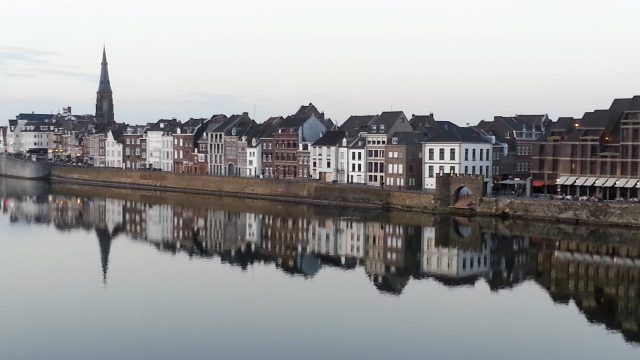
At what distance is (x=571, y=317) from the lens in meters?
27.7

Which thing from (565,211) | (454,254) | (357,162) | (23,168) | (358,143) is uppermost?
(358,143)

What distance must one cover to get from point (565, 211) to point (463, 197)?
27.1ft


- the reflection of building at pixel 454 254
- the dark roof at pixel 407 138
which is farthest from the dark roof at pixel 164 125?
the reflection of building at pixel 454 254

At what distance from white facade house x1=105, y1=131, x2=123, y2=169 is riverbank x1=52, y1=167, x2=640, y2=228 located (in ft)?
33.2

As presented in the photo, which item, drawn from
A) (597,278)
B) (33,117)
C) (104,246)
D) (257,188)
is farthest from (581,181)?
(33,117)

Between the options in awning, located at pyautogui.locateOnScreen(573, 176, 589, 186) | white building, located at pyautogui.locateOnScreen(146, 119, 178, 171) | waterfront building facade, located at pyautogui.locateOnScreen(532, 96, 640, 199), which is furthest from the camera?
white building, located at pyautogui.locateOnScreen(146, 119, 178, 171)

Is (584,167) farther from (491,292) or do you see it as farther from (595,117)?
(491,292)

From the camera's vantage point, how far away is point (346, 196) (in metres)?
61.0

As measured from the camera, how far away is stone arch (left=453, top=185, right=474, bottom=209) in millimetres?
→ 54438

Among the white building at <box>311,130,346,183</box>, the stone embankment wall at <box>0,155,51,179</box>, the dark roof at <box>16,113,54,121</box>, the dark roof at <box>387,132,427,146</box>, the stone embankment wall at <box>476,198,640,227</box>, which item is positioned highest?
the dark roof at <box>16,113,54,121</box>

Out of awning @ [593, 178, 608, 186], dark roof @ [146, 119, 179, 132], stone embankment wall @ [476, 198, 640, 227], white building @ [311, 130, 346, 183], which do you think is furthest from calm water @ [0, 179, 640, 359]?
dark roof @ [146, 119, 179, 132]

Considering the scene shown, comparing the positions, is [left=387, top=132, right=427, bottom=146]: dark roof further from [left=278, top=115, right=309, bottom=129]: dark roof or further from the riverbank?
[left=278, top=115, right=309, bottom=129]: dark roof

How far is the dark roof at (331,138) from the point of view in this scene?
6906cm

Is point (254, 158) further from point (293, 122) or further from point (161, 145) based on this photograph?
point (161, 145)
